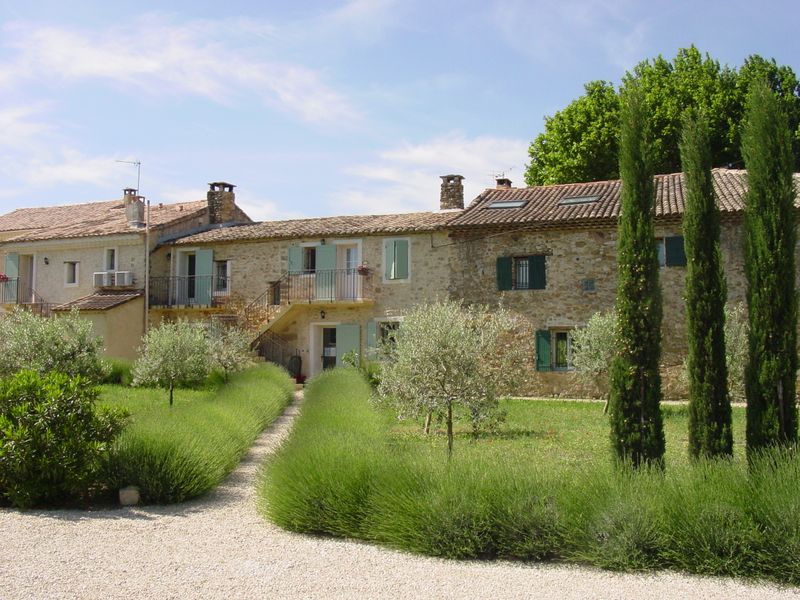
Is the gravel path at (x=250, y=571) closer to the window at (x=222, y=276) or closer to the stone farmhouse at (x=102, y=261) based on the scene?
the stone farmhouse at (x=102, y=261)

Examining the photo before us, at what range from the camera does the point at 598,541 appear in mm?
5508

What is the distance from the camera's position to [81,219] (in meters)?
28.7

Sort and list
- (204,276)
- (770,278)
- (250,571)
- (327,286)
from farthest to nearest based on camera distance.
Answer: (204,276) < (327,286) < (770,278) < (250,571)

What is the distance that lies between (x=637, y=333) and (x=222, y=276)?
18597mm

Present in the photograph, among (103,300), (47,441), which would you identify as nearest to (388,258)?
(103,300)

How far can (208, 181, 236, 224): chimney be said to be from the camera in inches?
1047

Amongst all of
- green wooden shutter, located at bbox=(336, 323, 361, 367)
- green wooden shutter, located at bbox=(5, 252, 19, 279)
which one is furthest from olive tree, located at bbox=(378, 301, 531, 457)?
green wooden shutter, located at bbox=(5, 252, 19, 279)

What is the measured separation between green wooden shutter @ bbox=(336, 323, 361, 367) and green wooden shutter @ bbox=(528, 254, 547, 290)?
5.19m

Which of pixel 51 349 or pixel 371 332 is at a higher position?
pixel 371 332

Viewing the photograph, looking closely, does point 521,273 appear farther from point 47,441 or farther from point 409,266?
point 47,441

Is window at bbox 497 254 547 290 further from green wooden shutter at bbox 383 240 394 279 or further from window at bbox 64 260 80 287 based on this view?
window at bbox 64 260 80 287

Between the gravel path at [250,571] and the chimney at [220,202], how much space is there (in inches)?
815

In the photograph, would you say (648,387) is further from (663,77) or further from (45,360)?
(663,77)

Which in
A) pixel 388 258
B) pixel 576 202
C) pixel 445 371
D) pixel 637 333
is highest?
pixel 576 202
